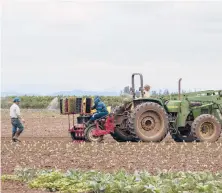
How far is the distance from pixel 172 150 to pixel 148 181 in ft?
21.1

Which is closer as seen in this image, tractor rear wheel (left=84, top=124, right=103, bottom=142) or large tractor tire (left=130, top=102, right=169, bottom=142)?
large tractor tire (left=130, top=102, right=169, bottom=142)

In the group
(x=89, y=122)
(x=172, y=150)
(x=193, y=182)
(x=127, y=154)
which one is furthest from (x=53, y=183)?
(x=89, y=122)

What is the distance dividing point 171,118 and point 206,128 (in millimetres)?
1081

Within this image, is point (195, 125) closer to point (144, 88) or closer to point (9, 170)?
point (144, 88)

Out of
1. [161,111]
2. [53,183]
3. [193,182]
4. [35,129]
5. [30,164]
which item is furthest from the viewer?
[35,129]

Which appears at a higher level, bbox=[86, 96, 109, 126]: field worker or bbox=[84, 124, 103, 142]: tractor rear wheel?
bbox=[86, 96, 109, 126]: field worker

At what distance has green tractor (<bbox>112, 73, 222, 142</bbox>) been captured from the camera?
742 inches

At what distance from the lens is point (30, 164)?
14109 millimetres

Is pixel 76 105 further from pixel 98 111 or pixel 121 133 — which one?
pixel 121 133

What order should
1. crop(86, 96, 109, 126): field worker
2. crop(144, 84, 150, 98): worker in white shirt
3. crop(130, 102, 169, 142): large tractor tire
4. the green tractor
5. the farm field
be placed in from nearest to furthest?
the farm field, crop(130, 102, 169, 142): large tractor tire, the green tractor, crop(86, 96, 109, 126): field worker, crop(144, 84, 150, 98): worker in white shirt

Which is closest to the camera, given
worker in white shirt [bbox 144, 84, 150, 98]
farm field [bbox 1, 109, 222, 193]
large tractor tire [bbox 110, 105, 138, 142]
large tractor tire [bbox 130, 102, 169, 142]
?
farm field [bbox 1, 109, 222, 193]

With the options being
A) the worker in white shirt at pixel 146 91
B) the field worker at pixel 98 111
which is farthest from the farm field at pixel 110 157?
the worker in white shirt at pixel 146 91

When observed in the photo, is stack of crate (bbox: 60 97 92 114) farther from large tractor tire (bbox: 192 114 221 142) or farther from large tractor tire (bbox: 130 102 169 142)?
large tractor tire (bbox: 192 114 221 142)

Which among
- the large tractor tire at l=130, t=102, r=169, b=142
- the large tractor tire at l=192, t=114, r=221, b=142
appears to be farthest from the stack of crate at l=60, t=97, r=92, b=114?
the large tractor tire at l=192, t=114, r=221, b=142
